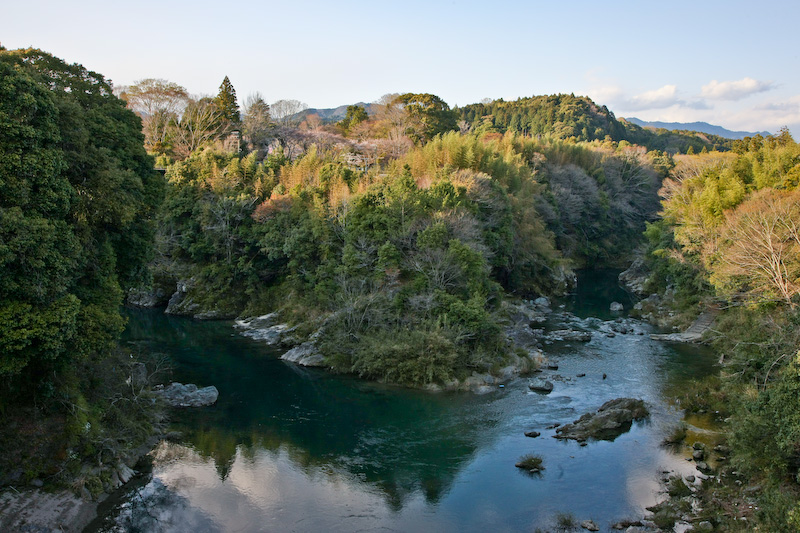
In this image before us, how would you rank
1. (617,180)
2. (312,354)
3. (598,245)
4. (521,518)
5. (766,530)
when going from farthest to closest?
(617,180) < (598,245) < (312,354) < (521,518) < (766,530)

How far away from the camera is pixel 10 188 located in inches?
585

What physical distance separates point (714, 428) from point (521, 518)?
33.9ft

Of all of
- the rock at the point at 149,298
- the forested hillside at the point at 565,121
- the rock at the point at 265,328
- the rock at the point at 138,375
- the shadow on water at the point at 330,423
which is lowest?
the shadow on water at the point at 330,423

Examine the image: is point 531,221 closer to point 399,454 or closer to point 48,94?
point 399,454

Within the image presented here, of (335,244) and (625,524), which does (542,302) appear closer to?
(335,244)

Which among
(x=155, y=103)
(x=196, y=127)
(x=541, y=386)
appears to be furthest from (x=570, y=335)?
(x=155, y=103)

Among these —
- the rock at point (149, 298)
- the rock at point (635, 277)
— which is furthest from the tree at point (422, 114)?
the rock at point (149, 298)

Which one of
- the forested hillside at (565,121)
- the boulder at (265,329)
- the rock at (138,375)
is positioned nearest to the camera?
the rock at (138,375)

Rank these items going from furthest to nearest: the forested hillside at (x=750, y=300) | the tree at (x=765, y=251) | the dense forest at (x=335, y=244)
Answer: the tree at (x=765, y=251) → the dense forest at (x=335, y=244) → the forested hillside at (x=750, y=300)

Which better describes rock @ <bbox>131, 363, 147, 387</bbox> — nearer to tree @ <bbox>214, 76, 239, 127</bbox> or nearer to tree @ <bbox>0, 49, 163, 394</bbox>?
tree @ <bbox>0, 49, 163, 394</bbox>

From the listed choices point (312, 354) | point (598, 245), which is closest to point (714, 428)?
point (312, 354)

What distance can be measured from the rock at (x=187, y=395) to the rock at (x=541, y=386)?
14897 millimetres

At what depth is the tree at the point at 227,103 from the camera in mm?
54156

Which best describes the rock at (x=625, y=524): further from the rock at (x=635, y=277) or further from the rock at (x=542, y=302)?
the rock at (x=635, y=277)
